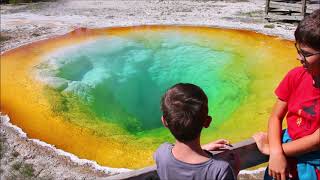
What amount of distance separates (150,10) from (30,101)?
7.52m

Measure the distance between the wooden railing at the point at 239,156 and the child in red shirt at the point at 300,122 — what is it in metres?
0.05

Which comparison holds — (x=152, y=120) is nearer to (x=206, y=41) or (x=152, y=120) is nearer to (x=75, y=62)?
(x=75, y=62)

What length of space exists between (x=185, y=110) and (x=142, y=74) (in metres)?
8.36

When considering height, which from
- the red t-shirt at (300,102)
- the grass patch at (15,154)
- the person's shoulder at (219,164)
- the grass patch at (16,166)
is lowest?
the grass patch at (16,166)

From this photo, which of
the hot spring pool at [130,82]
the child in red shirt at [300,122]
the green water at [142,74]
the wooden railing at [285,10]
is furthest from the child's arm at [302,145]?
the wooden railing at [285,10]

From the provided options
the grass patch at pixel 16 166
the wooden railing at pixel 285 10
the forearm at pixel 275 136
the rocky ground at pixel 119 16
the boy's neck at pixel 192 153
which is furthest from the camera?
the wooden railing at pixel 285 10

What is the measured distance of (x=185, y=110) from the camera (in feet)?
5.33

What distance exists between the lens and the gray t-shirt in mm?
1653

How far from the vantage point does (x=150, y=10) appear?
1416cm

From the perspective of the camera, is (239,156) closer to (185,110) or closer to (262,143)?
(262,143)

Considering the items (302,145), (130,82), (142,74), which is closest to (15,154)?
(130,82)

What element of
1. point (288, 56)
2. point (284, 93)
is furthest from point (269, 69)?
point (284, 93)

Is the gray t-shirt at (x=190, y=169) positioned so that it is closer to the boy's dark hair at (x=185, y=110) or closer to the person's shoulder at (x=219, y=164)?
the person's shoulder at (x=219, y=164)

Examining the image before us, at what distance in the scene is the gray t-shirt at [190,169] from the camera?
5.42ft
